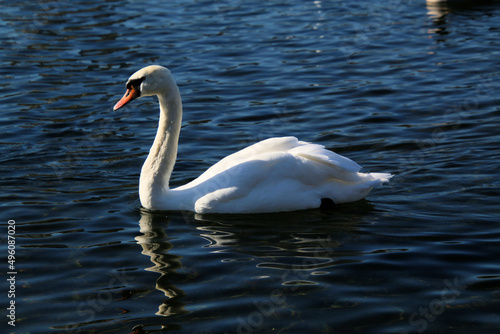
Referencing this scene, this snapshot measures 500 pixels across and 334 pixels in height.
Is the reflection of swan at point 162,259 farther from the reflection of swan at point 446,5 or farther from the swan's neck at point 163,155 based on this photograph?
the reflection of swan at point 446,5

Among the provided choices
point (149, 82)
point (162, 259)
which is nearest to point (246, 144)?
point (149, 82)

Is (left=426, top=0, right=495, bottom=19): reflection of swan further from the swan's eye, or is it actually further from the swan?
the swan's eye

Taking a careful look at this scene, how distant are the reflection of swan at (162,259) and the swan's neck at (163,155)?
0.24 m

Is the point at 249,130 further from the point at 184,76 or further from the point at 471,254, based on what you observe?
the point at 471,254

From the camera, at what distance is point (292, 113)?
1145 cm

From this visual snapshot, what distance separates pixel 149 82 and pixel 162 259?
75.9 inches

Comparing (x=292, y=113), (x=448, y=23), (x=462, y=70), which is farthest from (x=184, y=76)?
(x=448, y=23)

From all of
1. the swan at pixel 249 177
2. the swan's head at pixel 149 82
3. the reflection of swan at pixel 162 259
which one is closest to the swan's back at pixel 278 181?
the swan at pixel 249 177

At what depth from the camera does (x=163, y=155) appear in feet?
26.5

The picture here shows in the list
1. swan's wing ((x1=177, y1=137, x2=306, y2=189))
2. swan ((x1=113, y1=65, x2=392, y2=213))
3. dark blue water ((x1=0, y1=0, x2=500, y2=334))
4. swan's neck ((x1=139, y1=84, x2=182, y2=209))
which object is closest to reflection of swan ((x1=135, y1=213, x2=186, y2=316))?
dark blue water ((x1=0, y1=0, x2=500, y2=334))

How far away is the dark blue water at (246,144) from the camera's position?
591 centimetres

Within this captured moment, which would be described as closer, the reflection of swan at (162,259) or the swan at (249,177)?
the reflection of swan at (162,259)

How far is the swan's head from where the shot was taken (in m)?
7.76

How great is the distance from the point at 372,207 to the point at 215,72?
21.2ft
